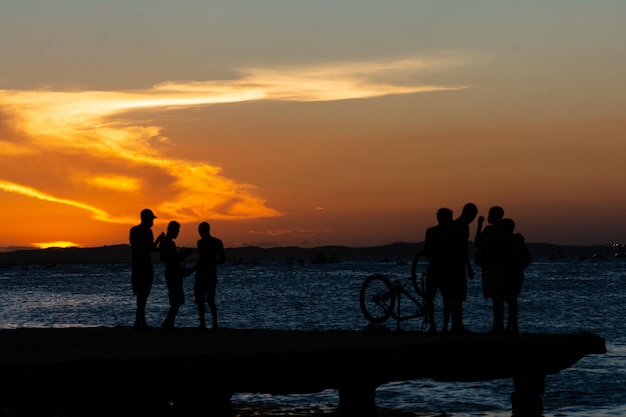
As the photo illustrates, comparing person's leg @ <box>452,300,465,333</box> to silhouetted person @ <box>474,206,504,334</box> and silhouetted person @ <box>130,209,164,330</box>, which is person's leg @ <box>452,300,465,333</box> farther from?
silhouetted person @ <box>130,209,164,330</box>

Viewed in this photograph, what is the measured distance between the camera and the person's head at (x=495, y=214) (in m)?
15.0

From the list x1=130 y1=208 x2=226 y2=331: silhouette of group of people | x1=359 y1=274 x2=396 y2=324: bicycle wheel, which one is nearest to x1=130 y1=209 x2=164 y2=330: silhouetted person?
x1=130 y1=208 x2=226 y2=331: silhouette of group of people

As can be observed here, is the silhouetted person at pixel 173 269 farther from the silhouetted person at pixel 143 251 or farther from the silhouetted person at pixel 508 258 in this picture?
the silhouetted person at pixel 508 258

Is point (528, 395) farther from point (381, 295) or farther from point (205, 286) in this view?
point (205, 286)

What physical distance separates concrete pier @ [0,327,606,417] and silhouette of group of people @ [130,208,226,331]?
0.85m

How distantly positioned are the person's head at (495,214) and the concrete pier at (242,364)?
1.77 metres

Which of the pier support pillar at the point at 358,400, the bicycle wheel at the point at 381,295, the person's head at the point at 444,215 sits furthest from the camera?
the bicycle wheel at the point at 381,295

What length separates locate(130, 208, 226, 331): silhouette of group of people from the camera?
1662 centimetres

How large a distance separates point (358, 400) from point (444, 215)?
3.23m

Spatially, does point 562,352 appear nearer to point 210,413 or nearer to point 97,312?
point 210,413

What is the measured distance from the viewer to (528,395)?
51.8 ft

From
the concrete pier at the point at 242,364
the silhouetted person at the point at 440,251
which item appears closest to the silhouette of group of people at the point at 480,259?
the silhouetted person at the point at 440,251

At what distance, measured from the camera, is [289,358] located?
12.4m

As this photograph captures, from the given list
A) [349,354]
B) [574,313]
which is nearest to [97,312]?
[574,313]
